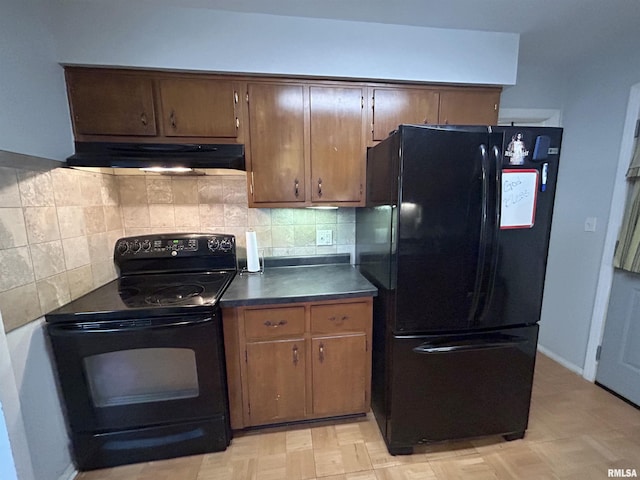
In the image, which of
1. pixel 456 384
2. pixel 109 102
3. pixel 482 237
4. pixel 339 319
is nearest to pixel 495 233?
pixel 482 237

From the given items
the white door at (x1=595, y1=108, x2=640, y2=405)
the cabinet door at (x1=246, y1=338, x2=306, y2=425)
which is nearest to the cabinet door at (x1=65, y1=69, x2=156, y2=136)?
the cabinet door at (x1=246, y1=338, x2=306, y2=425)

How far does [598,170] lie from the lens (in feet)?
6.98

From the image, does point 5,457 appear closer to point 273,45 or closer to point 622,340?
point 273,45

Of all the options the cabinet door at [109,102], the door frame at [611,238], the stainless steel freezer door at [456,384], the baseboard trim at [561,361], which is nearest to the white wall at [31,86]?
the cabinet door at [109,102]

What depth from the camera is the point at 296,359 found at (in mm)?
1647

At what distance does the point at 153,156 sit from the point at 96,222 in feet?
2.08

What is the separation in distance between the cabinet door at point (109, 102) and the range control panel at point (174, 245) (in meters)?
0.71

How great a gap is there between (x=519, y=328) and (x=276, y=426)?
159 centimetres

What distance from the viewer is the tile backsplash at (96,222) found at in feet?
4.12

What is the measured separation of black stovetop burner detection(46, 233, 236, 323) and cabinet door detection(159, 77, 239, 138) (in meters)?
0.73

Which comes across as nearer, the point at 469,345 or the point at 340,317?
the point at 469,345

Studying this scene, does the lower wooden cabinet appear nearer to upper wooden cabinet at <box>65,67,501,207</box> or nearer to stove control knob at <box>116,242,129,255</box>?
upper wooden cabinet at <box>65,67,501,207</box>

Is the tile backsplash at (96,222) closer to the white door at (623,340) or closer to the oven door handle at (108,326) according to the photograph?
the oven door handle at (108,326)

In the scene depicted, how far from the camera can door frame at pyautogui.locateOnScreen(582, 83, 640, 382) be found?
1.92 metres
